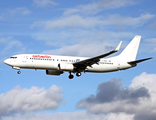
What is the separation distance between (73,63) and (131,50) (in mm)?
17963

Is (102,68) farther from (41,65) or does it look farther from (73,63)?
(41,65)

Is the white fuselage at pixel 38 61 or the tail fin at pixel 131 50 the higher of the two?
the tail fin at pixel 131 50

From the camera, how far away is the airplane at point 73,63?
206 feet

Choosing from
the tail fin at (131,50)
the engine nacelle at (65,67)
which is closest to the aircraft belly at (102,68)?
the tail fin at (131,50)

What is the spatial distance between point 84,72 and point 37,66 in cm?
1206

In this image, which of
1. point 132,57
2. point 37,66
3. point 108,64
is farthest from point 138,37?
point 37,66

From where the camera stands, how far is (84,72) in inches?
2699

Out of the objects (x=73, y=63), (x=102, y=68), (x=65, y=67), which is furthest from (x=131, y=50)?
(x=65, y=67)

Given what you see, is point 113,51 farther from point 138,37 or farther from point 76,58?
point 138,37

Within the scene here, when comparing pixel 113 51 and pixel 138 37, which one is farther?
pixel 138 37

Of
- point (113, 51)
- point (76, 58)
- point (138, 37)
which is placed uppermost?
point (138, 37)

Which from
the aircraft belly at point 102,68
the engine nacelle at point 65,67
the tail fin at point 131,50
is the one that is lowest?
the engine nacelle at point 65,67

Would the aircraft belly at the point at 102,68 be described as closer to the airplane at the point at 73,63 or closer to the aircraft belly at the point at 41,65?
the airplane at the point at 73,63

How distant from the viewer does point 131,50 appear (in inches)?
2933
